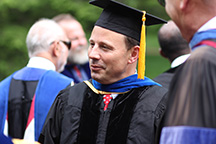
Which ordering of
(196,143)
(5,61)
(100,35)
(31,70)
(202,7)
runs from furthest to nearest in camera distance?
(5,61) < (31,70) < (100,35) < (202,7) < (196,143)

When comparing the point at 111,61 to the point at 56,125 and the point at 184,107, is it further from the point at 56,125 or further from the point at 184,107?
the point at 184,107

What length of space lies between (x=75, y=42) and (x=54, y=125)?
3313 mm

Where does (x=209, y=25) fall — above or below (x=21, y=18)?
below

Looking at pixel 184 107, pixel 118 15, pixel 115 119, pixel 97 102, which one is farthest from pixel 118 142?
pixel 184 107

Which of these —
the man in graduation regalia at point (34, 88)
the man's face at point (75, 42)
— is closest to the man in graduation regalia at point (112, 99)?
the man in graduation regalia at point (34, 88)

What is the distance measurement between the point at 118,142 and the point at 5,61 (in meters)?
11.3

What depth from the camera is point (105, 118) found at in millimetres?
2676

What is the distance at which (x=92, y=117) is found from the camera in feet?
8.87

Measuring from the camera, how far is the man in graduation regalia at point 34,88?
371 cm

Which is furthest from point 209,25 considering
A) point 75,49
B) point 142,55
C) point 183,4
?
point 75,49

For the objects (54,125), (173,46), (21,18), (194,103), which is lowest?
(54,125)

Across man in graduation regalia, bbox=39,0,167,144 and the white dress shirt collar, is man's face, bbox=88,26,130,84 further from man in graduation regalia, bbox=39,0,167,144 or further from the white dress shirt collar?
the white dress shirt collar

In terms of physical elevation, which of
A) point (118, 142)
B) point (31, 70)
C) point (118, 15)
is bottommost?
point (118, 142)

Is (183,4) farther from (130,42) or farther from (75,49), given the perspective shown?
(75,49)
